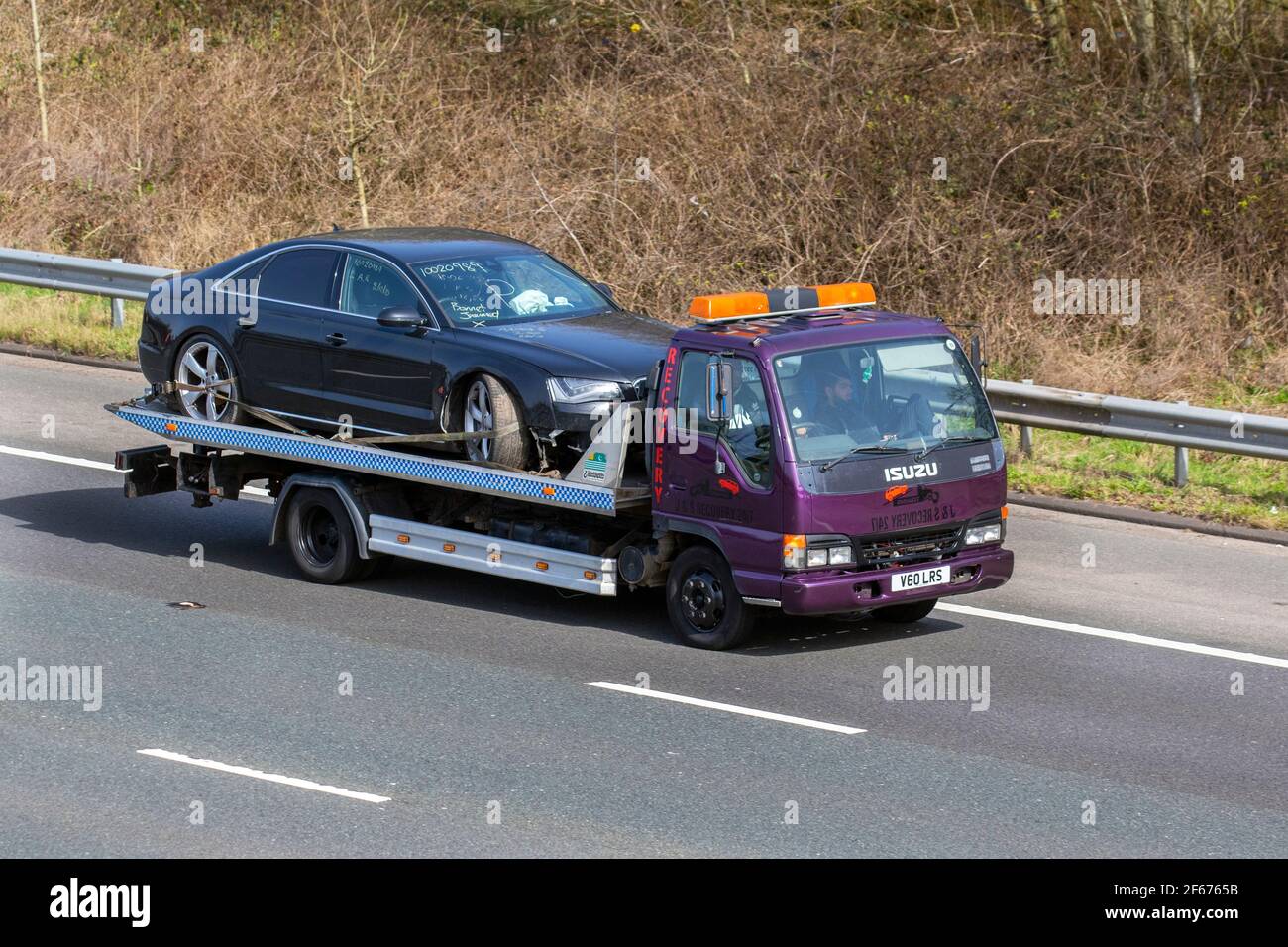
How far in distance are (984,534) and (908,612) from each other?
808 millimetres

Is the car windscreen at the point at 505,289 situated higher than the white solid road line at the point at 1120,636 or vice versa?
the car windscreen at the point at 505,289

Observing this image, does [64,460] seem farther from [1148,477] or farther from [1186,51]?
[1186,51]

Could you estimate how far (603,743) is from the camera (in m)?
9.18

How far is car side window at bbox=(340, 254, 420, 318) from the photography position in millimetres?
12227

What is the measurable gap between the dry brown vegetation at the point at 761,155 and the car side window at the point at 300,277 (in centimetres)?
787

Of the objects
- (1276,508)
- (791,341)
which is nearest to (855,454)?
(791,341)

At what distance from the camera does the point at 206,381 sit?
13273mm

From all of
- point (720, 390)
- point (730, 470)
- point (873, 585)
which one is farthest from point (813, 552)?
point (720, 390)

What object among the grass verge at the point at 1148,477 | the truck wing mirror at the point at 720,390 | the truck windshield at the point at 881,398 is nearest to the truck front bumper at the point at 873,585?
the truck windshield at the point at 881,398

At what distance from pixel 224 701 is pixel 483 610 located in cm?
242

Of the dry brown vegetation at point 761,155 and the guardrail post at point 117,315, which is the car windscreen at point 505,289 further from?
the guardrail post at point 117,315

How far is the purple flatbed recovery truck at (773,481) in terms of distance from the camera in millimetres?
10430

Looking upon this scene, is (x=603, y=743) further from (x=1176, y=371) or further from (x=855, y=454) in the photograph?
(x=1176, y=371)

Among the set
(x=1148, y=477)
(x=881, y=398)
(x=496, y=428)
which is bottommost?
(x=1148, y=477)
